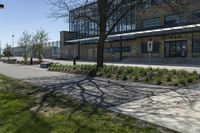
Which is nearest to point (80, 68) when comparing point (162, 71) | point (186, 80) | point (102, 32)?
point (102, 32)

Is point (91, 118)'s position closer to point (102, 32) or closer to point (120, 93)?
point (120, 93)

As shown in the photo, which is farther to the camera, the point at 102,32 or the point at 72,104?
the point at 102,32

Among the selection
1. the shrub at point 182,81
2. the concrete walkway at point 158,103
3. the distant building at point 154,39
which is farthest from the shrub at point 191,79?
the distant building at point 154,39

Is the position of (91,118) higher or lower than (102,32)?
lower

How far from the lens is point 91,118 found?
740 centimetres

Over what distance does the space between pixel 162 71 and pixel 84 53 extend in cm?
5292

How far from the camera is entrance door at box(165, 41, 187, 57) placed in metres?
41.8

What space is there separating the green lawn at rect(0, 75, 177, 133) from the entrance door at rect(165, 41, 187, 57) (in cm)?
3476

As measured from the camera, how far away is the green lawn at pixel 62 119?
21.2 feet

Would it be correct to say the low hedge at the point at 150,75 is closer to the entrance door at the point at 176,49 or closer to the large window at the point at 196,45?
the large window at the point at 196,45

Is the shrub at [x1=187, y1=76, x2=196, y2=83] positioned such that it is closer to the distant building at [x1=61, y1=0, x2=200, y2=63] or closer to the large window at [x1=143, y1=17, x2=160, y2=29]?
the distant building at [x1=61, y1=0, x2=200, y2=63]

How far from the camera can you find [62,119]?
730 cm

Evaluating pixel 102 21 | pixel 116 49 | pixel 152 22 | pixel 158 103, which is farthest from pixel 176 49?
pixel 158 103

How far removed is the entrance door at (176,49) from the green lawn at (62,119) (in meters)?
34.8
